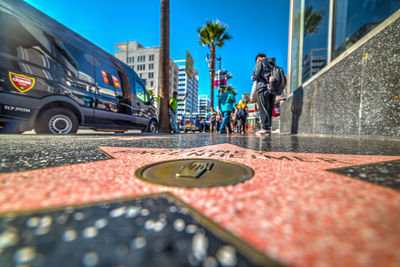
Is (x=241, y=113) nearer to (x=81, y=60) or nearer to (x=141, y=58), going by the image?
(x=81, y=60)

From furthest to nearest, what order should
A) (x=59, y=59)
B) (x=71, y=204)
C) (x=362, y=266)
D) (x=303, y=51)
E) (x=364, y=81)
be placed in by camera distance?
1. (x=303, y=51)
2. (x=59, y=59)
3. (x=364, y=81)
4. (x=71, y=204)
5. (x=362, y=266)

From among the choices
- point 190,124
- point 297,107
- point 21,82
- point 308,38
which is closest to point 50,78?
point 21,82

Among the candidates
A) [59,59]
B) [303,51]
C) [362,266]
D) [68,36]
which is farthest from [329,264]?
[303,51]

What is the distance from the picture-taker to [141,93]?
6.88 metres

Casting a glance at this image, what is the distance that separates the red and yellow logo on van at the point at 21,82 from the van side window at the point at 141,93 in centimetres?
342

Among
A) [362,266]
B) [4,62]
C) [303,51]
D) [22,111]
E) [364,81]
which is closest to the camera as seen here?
[362,266]

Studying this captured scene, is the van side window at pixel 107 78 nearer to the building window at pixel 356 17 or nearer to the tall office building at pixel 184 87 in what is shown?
the building window at pixel 356 17

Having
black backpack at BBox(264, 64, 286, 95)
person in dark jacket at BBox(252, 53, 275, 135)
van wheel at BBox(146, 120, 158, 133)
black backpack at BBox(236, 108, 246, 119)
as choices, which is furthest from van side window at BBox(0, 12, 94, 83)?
black backpack at BBox(236, 108, 246, 119)

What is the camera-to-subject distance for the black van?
3061 millimetres

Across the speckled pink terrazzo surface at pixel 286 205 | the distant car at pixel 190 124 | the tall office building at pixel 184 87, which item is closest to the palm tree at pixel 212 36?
the distant car at pixel 190 124

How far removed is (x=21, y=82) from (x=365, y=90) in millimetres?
5793

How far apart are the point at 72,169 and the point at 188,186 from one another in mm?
479

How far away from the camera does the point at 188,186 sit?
0.46 m

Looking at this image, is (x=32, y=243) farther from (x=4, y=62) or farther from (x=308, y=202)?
(x=4, y=62)
